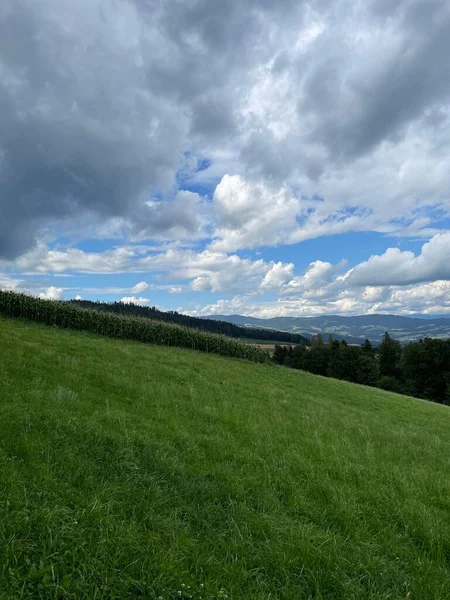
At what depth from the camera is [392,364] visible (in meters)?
93.4

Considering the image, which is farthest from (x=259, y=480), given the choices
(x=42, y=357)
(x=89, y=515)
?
(x=42, y=357)

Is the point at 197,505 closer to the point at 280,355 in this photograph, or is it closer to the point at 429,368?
the point at 429,368

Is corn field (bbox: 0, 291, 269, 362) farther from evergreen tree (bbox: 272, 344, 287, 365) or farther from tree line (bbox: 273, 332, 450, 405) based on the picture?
evergreen tree (bbox: 272, 344, 287, 365)

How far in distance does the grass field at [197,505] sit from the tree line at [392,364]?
73.2m

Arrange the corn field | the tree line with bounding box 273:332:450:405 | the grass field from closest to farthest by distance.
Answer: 1. the grass field
2. the corn field
3. the tree line with bounding box 273:332:450:405

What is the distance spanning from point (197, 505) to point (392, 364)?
323 feet

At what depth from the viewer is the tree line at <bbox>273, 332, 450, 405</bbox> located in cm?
7475

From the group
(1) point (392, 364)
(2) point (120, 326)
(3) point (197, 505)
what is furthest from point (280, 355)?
(3) point (197, 505)

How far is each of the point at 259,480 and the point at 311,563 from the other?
2.18 meters

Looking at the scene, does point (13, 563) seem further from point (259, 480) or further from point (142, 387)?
point (142, 387)

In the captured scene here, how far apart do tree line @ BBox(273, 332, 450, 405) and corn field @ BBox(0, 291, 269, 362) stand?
51.0 meters

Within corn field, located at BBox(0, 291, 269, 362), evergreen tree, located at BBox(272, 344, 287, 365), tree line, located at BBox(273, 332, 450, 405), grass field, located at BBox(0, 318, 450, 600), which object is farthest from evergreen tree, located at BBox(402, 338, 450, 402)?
grass field, located at BBox(0, 318, 450, 600)

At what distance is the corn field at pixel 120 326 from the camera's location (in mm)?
28078

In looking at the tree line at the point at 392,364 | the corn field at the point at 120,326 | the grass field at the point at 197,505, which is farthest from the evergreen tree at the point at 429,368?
the grass field at the point at 197,505
